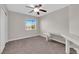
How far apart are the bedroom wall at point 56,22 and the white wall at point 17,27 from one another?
0.18 meters

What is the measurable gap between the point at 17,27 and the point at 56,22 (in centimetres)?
71

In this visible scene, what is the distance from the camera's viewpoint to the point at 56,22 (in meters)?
1.45

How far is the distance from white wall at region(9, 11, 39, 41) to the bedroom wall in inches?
7.3

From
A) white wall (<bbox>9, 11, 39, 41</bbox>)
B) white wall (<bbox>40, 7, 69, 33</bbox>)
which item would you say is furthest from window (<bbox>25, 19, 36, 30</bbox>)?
white wall (<bbox>40, 7, 69, 33</bbox>)

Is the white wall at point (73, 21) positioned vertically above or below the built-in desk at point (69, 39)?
above

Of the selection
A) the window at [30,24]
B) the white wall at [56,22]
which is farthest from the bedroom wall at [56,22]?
the window at [30,24]

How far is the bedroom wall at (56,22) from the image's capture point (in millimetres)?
1318

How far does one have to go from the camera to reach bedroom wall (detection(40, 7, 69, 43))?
1318 millimetres

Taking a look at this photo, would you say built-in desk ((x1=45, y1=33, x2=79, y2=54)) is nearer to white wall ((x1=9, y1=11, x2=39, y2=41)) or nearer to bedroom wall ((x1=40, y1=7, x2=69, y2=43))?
bedroom wall ((x1=40, y1=7, x2=69, y2=43))

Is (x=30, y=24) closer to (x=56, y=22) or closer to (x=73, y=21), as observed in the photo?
(x=56, y=22)

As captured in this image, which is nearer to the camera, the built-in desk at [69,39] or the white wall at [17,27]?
the built-in desk at [69,39]

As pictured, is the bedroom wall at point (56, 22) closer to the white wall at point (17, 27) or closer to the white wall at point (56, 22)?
the white wall at point (56, 22)

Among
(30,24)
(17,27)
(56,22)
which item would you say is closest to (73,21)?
(56,22)
